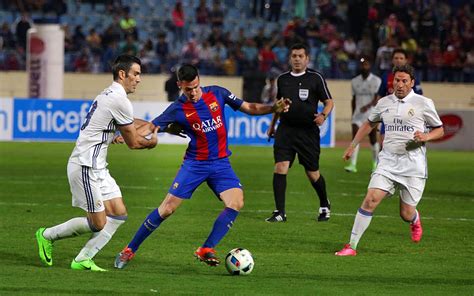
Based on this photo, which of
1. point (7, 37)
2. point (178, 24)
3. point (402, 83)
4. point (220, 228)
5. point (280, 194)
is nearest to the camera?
point (220, 228)

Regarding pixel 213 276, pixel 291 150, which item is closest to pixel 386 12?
pixel 291 150

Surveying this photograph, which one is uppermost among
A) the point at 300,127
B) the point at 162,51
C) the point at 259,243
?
the point at 300,127

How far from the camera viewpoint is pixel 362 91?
864 inches

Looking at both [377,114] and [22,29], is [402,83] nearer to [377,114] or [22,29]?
[377,114]

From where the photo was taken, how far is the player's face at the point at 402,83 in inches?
444

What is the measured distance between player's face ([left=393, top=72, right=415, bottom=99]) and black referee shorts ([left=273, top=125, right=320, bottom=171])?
312cm

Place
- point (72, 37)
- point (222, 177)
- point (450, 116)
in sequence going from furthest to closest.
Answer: point (72, 37) → point (450, 116) → point (222, 177)

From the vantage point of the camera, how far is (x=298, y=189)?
18.8m

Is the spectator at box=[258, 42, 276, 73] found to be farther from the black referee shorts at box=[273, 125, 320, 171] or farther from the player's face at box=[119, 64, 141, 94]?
the player's face at box=[119, 64, 141, 94]

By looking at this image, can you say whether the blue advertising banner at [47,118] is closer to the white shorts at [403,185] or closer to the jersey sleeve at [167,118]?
the white shorts at [403,185]

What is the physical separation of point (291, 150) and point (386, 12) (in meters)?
21.8

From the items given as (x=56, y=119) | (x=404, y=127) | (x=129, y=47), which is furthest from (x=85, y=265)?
(x=129, y=47)

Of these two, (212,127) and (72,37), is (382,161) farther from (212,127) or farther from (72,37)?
(72,37)

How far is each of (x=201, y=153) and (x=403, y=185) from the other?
94.7 inches
